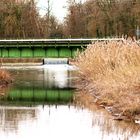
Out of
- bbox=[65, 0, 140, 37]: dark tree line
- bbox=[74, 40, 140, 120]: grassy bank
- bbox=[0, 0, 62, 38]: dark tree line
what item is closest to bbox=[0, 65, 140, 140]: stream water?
bbox=[74, 40, 140, 120]: grassy bank

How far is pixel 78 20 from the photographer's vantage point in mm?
90562

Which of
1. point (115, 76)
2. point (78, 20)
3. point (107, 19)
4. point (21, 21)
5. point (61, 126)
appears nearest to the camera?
point (61, 126)

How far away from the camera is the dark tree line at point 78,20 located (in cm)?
7905

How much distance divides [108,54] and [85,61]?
10.7ft

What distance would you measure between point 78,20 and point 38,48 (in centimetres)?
4087

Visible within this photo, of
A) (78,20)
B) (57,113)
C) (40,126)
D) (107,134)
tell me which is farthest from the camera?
(78,20)

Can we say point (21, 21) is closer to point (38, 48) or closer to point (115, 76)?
point (38, 48)

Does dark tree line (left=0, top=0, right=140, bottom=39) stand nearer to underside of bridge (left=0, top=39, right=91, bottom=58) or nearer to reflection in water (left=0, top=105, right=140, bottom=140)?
underside of bridge (left=0, top=39, right=91, bottom=58)

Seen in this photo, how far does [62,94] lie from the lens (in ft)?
85.5

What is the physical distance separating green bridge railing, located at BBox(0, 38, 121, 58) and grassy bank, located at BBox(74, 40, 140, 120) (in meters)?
18.5

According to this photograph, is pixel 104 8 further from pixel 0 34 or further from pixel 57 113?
pixel 57 113

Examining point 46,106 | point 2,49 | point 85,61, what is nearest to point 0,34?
point 2,49

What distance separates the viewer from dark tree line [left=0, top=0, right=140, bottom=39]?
7905 centimetres

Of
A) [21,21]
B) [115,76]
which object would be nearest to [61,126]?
[115,76]
